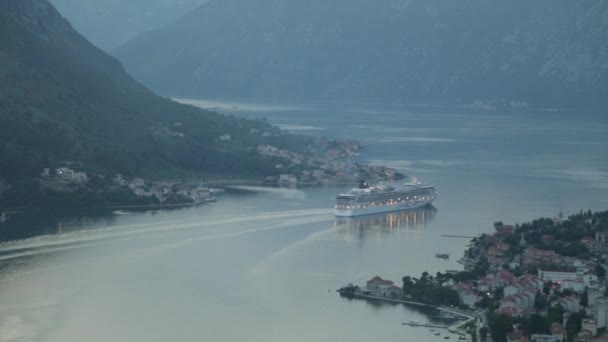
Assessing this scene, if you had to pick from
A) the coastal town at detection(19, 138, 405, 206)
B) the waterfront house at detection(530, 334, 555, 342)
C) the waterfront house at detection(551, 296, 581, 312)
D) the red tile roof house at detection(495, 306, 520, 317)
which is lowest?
the waterfront house at detection(530, 334, 555, 342)

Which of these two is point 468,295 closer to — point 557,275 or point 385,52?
point 557,275

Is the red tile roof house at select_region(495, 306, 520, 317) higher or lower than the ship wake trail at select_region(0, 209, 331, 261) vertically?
lower

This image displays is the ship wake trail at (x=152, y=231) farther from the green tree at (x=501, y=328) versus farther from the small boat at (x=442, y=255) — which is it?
the green tree at (x=501, y=328)

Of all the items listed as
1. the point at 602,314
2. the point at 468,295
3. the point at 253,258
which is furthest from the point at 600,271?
the point at 253,258

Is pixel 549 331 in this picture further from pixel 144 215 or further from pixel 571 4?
pixel 571 4

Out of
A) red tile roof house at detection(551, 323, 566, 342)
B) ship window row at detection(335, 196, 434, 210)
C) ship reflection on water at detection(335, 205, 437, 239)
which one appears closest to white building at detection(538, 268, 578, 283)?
red tile roof house at detection(551, 323, 566, 342)

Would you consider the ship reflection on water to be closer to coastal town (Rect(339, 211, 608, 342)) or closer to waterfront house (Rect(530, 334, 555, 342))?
coastal town (Rect(339, 211, 608, 342))

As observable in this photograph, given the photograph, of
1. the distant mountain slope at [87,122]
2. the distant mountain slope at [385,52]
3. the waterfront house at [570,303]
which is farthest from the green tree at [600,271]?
the distant mountain slope at [385,52]
